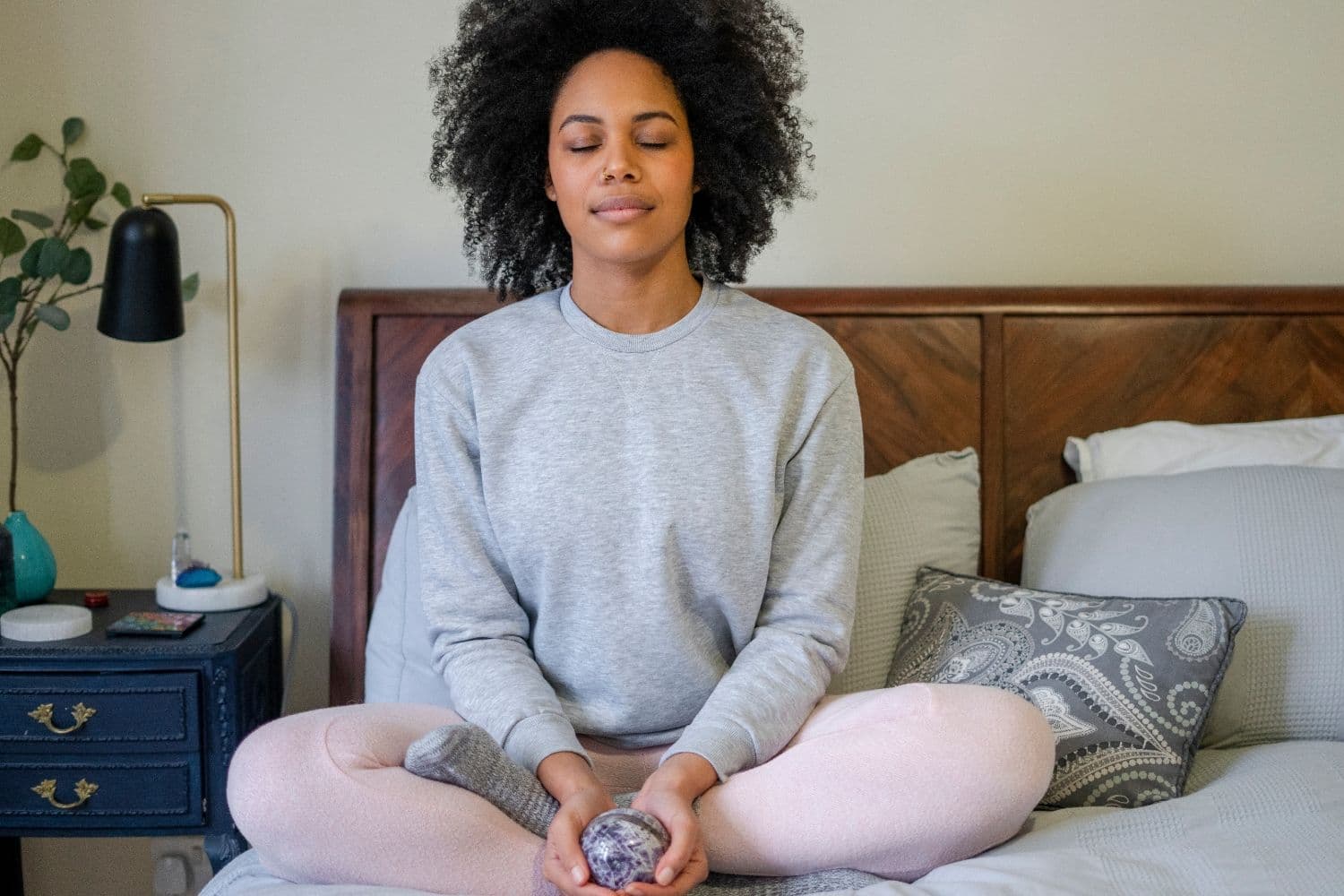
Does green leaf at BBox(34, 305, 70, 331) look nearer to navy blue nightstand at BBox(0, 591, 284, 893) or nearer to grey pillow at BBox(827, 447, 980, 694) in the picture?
navy blue nightstand at BBox(0, 591, 284, 893)

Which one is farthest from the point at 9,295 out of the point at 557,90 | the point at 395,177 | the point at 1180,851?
the point at 1180,851

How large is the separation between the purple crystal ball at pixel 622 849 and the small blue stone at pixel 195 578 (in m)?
1.01

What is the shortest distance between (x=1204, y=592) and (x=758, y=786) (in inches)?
28.6

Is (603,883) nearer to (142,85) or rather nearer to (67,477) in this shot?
(67,477)

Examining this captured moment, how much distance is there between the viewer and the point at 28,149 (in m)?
2.10

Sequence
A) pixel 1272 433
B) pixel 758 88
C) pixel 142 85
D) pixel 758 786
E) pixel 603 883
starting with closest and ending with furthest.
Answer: pixel 603 883
pixel 758 786
pixel 758 88
pixel 1272 433
pixel 142 85

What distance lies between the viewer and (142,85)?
7.02ft

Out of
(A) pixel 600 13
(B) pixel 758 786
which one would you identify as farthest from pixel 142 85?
(B) pixel 758 786

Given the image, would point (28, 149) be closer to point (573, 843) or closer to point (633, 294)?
point (633, 294)

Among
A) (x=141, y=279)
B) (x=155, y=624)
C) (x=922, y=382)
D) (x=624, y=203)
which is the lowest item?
(x=155, y=624)

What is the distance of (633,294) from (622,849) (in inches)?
27.1

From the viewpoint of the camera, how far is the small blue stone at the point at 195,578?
1.95 metres

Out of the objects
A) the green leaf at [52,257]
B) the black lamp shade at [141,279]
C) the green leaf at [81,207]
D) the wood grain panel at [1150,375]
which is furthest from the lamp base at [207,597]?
the wood grain panel at [1150,375]

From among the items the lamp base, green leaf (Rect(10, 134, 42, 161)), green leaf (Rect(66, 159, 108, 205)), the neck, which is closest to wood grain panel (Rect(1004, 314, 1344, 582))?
the neck
